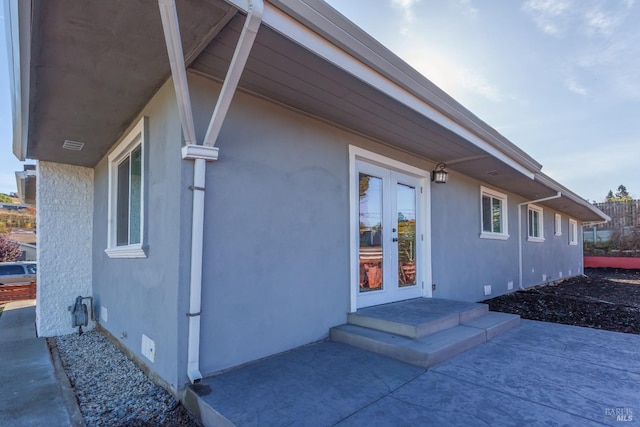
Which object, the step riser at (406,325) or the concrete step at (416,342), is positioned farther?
the step riser at (406,325)

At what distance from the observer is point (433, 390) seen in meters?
2.45

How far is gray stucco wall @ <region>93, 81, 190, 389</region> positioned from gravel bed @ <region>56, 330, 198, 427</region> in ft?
0.49

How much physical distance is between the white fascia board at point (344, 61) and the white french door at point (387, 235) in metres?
1.09

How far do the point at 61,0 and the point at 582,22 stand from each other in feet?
24.1

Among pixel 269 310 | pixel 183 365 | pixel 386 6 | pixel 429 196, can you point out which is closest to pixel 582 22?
pixel 386 6

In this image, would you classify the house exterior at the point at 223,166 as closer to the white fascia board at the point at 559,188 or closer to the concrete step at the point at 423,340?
the concrete step at the point at 423,340

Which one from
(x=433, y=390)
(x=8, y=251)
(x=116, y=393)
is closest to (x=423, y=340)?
(x=433, y=390)

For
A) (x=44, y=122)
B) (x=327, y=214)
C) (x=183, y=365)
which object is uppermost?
(x=44, y=122)

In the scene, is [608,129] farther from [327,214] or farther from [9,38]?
[9,38]

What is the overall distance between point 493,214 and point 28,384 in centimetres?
816

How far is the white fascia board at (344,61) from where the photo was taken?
78.9 inches

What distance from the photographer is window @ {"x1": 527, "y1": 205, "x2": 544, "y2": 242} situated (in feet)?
31.1

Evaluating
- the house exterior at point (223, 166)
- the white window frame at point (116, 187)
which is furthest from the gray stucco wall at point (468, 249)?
the white window frame at point (116, 187)

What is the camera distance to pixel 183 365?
249 centimetres
